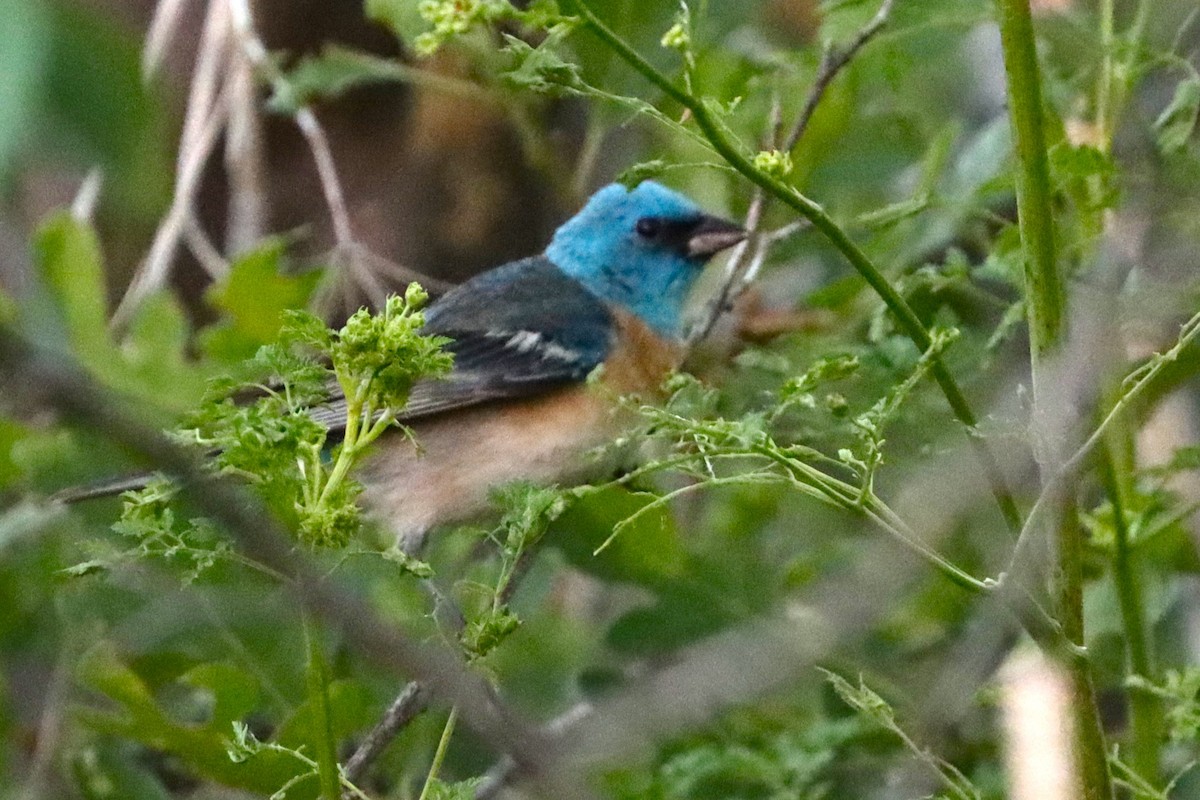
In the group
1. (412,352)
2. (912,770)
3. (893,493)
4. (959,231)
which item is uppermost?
(412,352)

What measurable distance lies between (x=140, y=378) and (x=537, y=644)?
776mm

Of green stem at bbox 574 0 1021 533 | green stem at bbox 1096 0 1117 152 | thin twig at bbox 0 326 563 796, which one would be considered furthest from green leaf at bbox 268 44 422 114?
thin twig at bbox 0 326 563 796

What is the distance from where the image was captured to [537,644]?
8.71 ft

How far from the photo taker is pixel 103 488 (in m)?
2.03

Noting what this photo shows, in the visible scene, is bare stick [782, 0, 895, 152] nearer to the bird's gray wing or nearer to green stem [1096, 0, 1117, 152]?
green stem [1096, 0, 1117, 152]

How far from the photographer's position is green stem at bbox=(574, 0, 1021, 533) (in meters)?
1.13

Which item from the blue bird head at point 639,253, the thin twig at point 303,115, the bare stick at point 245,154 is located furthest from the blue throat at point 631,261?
the bare stick at point 245,154

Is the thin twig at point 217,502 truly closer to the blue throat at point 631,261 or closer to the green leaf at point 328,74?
the green leaf at point 328,74

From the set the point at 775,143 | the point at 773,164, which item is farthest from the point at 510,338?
the point at 773,164

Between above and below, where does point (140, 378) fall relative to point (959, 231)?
below

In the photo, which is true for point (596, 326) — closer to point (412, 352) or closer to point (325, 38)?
point (325, 38)

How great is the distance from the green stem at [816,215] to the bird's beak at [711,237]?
162cm

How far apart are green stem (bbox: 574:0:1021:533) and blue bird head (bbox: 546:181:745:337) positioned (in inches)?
71.3

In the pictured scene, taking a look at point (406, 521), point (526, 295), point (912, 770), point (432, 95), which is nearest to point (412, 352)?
point (912, 770)
